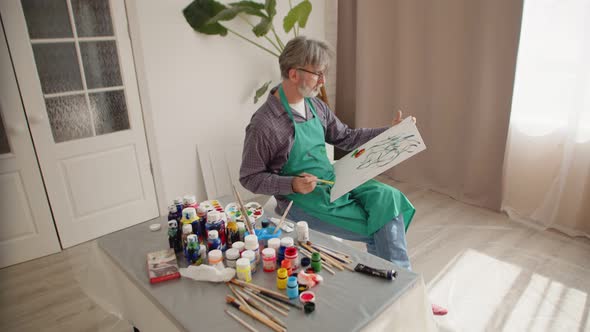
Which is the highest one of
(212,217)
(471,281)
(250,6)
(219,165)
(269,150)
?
(250,6)

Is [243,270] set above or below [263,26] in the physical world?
below

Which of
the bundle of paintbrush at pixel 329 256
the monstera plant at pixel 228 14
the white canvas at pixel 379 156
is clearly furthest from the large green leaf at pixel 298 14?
Answer: the bundle of paintbrush at pixel 329 256

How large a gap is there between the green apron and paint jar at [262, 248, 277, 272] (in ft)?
1.68

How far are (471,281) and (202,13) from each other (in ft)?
6.96

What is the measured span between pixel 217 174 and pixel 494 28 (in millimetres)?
1956

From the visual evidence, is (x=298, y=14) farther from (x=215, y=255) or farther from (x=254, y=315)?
(x=254, y=315)

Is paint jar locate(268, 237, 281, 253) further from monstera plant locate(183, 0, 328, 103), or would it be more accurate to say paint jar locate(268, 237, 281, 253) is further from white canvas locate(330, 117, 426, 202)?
monstera plant locate(183, 0, 328, 103)

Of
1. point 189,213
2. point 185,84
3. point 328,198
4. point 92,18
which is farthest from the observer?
point 185,84

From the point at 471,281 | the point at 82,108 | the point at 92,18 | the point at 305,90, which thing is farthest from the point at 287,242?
the point at 92,18

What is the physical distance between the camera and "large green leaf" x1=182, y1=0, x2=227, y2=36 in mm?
2467

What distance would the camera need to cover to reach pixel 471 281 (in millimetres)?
1983

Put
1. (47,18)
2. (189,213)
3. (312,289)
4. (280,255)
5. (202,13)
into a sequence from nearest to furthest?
(312,289), (280,255), (189,213), (47,18), (202,13)

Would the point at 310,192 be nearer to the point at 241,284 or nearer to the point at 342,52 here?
the point at 241,284

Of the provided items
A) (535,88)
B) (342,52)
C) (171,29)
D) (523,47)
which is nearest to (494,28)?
(523,47)
